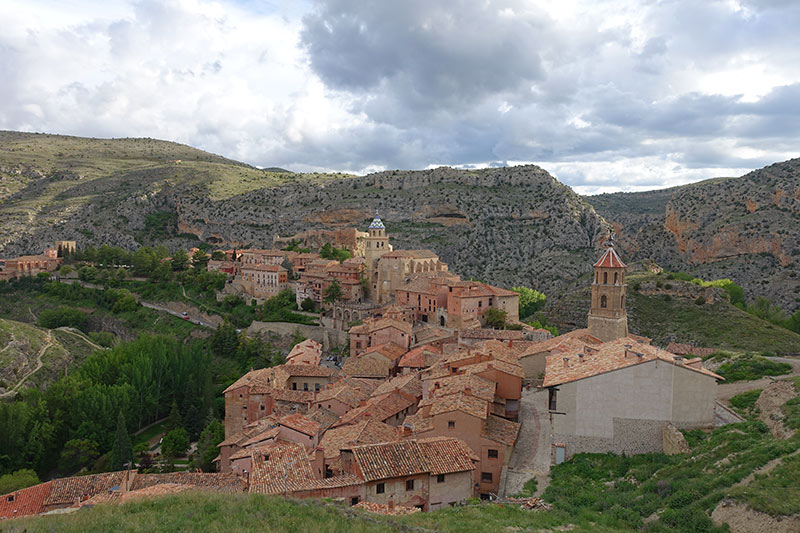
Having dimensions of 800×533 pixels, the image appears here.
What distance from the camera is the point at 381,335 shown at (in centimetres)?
3872

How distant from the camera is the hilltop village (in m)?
15.8

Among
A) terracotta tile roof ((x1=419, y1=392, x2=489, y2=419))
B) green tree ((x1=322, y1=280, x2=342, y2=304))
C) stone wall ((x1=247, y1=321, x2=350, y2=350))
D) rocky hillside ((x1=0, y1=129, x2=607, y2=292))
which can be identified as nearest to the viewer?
terracotta tile roof ((x1=419, y1=392, x2=489, y2=419))

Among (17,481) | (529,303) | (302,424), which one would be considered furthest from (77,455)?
(529,303)

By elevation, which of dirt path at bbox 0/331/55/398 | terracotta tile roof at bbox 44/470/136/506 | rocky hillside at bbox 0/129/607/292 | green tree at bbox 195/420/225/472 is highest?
rocky hillside at bbox 0/129/607/292

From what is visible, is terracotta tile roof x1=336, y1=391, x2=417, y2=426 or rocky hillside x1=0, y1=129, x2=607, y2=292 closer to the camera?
terracotta tile roof x1=336, y1=391, x2=417, y2=426

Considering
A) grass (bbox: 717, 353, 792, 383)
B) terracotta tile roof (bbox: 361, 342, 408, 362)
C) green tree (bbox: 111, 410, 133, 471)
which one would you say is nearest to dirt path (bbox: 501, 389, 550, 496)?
grass (bbox: 717, 353, 792, 383)

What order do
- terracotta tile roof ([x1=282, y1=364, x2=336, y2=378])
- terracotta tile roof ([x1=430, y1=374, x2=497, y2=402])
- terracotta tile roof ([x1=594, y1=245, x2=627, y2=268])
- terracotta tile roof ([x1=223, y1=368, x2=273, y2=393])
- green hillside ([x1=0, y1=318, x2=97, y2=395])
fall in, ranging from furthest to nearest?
1. green hillside ([x1=0, y1=318, x2=97, y2=395])
2. terracotta tile roof ([x1=282, y1=364, x2=336, y2=378])
3. terracotta tile roof ([x1=594, y1=245, x2=627, y2=268])
4. terracotta tile roof ([x1=223, y1=368, x2=273, y2=393])
5. terracotta tile roof ([x1=430, y1=374, x2=497, y2=402])

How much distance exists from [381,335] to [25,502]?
22.7 meters

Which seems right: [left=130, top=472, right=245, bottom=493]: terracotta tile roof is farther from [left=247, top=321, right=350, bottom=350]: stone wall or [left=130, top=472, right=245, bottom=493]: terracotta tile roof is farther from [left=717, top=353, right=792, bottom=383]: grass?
[left=247, top=321, right=350, bottom=350]: stone wall

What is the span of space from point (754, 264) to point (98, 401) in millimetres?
66275

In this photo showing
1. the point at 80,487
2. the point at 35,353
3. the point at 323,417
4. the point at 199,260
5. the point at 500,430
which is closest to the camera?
the point at 500,430

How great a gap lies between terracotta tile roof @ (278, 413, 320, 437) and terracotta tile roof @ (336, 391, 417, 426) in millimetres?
999

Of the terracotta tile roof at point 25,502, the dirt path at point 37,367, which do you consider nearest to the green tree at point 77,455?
the dirt path at point 37,367

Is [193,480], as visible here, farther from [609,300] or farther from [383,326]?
[609,300]
